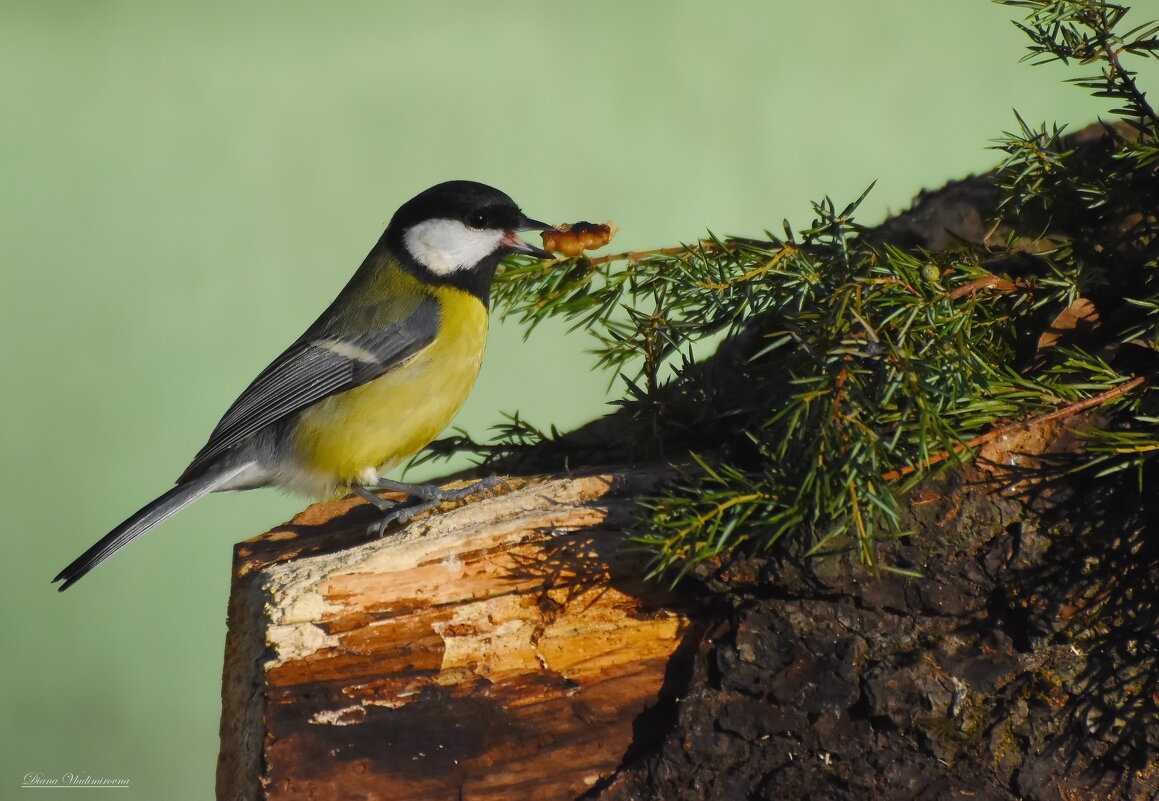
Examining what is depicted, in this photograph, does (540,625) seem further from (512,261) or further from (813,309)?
(512,261)

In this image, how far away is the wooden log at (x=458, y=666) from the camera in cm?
94

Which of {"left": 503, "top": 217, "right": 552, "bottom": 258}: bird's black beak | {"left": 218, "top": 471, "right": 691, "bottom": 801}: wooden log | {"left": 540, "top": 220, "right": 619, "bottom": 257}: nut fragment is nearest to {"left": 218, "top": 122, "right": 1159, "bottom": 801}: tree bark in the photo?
{"left": 218, "top": 471, "right": 691, "bottom": 801}: wooden log

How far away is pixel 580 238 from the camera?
134 centimetres

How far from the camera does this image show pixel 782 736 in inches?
35.3

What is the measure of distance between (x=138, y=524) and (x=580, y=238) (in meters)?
0.78

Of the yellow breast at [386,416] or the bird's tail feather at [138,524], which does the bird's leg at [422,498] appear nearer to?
the yellow breast at [386,416]

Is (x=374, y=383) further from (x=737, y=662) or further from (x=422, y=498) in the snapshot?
(x=737, y=662)

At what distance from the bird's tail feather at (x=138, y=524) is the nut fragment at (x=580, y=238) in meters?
0.67

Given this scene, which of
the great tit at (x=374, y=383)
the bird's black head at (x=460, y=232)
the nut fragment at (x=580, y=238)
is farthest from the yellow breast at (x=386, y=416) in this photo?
the nut fragment at (x=580, y=238)

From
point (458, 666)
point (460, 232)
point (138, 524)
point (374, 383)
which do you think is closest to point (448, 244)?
point (460, 232)

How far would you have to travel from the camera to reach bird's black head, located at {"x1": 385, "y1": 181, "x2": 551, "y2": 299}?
61.9 inches

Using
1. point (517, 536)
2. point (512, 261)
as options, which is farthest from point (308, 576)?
point (512, 261)

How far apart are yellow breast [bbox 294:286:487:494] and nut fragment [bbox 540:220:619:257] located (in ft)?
0.99

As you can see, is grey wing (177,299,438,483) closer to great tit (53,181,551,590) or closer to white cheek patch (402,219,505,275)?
great tit (53,181,551,590)
